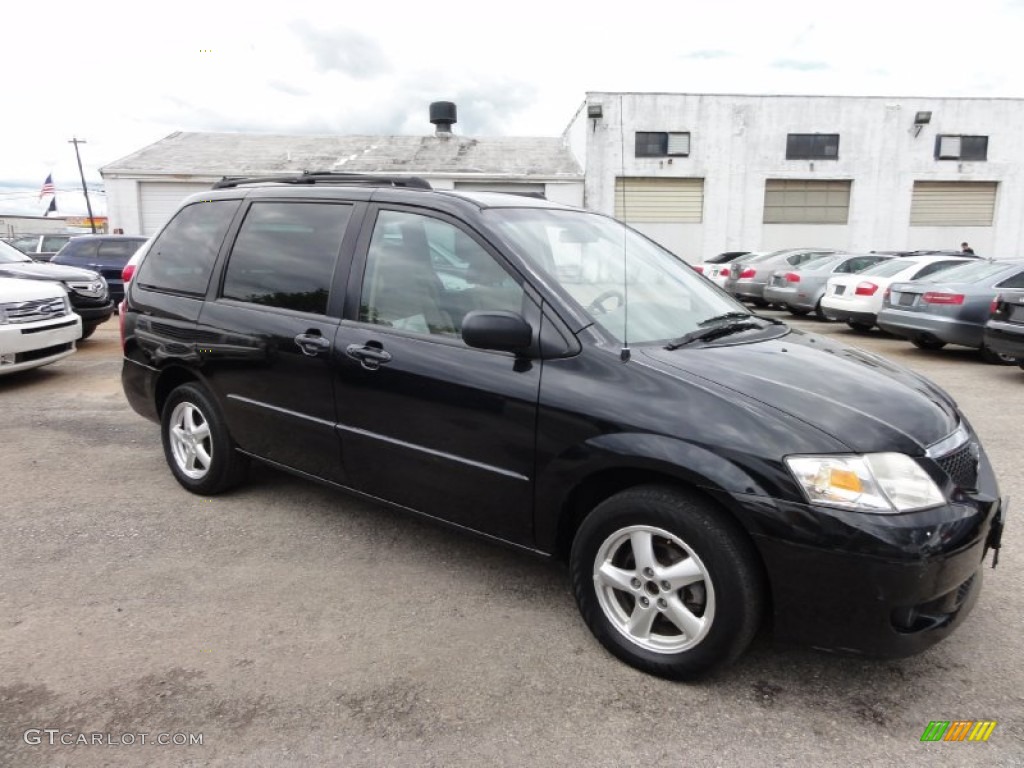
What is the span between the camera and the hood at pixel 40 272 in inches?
349

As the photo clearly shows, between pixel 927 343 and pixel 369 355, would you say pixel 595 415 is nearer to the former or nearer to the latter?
pixel 369 355

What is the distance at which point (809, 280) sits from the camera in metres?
14.2

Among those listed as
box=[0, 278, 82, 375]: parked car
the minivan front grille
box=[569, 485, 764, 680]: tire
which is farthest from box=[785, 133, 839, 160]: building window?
box=[569, 485, 764, 680]: tire

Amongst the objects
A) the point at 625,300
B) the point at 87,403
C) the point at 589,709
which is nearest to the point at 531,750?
the point at 589,709

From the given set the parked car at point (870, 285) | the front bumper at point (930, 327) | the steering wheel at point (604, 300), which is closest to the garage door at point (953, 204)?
the parked car at point (870, 285)

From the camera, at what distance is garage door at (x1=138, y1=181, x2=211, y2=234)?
24859mm

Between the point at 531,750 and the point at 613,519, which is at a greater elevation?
the point at 613,519

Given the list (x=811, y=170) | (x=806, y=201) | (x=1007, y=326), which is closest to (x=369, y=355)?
(x=1007, y=326)

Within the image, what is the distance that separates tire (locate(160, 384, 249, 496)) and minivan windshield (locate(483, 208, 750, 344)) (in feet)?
6.99

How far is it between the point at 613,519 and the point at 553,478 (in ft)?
0.94

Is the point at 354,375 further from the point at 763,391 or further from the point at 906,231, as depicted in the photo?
the point at 906,231

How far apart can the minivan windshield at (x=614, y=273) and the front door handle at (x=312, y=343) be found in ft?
3.27

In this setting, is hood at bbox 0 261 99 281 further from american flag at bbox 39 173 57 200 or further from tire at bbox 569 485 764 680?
american flag at bbox 39 173 57 200

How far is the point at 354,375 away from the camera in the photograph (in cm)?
337
